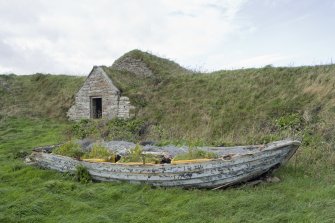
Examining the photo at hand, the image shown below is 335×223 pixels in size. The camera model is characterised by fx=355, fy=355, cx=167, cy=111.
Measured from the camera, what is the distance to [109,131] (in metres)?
16.2

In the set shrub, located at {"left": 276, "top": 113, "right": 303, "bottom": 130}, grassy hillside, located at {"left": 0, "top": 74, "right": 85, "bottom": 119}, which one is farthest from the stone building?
shrub, located at {"left": 276, "top": 113, "right": 303, "bottom": 130}

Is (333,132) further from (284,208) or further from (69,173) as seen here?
(69,173)

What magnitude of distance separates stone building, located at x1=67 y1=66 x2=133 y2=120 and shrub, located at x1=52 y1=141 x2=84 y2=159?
25.6 ft

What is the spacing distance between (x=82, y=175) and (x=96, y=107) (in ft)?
38.5

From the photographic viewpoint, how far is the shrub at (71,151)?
32.4 feet

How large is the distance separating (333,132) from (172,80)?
10213 millimetres

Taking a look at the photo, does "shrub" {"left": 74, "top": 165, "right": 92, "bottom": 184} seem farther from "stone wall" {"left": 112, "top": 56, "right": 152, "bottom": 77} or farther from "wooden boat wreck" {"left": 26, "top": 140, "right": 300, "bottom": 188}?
"stone wall" {"left": 112, "top": 56, "right": 152, "bottom": 77}

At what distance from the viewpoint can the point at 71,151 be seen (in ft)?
32.6

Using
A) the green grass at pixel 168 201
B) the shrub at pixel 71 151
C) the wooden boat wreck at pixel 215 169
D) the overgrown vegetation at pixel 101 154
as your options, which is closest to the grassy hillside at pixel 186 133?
the green grass at pixel 168 201

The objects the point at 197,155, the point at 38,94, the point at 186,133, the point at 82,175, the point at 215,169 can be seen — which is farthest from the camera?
the point at 38,94

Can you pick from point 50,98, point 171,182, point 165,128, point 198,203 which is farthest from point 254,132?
point 50,98

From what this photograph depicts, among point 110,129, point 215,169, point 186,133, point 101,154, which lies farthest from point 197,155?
point 110,129

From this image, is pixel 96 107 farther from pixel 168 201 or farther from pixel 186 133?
pixel 168 201

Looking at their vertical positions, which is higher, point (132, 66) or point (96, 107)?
point (132, 66)
